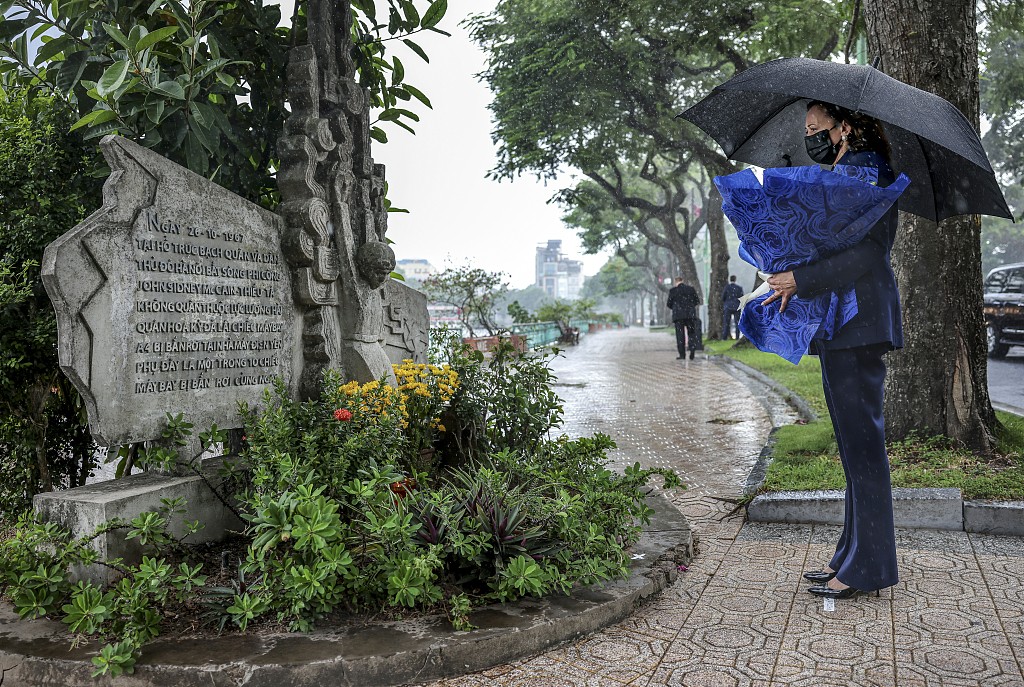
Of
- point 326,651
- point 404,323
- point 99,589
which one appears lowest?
point 326,651

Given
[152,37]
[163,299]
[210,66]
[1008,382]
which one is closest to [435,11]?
[210,66]

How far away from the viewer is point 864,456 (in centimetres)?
368

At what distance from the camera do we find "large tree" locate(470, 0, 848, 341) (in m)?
15.9

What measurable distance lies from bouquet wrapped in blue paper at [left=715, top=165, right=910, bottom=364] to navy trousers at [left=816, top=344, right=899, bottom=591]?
192 millimetres

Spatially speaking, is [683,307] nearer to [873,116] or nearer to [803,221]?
[803,221]

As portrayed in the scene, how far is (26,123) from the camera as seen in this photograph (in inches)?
170

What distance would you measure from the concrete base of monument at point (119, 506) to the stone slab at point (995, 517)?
416 cm

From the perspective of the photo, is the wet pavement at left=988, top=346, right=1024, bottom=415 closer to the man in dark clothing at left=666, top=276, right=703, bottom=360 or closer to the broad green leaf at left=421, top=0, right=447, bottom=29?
the man in dark clothing at left=666, top=276, right=703, bottom=360

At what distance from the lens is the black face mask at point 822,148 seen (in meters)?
3.66

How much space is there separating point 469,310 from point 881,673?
746 inches

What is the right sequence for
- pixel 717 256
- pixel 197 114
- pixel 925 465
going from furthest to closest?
pixel 717 256, pixel 925 465, pixel 197 114

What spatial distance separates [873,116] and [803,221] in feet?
1.63

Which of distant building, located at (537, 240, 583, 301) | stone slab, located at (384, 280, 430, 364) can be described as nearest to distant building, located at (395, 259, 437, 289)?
stone slab, located at (384, 280, 430, 364)

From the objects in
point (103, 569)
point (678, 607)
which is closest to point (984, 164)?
point (678, 607)
